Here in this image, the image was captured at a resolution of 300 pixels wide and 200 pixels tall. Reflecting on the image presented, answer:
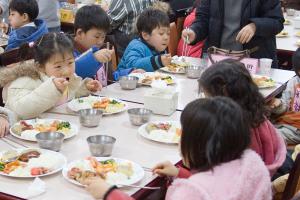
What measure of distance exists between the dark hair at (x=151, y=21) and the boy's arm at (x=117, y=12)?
131 cm

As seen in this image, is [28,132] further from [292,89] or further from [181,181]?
[292,89]

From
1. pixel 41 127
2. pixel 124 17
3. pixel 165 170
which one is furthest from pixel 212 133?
pixel 124 17

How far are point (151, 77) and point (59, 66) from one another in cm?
79

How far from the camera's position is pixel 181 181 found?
1.40 m

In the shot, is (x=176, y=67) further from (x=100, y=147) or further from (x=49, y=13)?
(x=49, y=13)

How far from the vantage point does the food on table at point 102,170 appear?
1.63 metres

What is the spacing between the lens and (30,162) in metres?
1.75

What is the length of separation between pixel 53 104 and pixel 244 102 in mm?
996

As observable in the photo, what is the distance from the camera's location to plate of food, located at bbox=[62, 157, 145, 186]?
163 centimetres

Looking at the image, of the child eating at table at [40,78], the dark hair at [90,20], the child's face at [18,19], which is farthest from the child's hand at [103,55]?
the child's face at [18,19]

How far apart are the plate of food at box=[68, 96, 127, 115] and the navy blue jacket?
139 cm

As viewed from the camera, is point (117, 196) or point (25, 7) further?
point (25, 7)

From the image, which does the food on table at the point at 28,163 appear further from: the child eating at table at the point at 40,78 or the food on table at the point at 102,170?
the child eating at table at the point at 40,78

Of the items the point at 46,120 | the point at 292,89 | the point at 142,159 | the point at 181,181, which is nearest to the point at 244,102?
the point at 142,159
